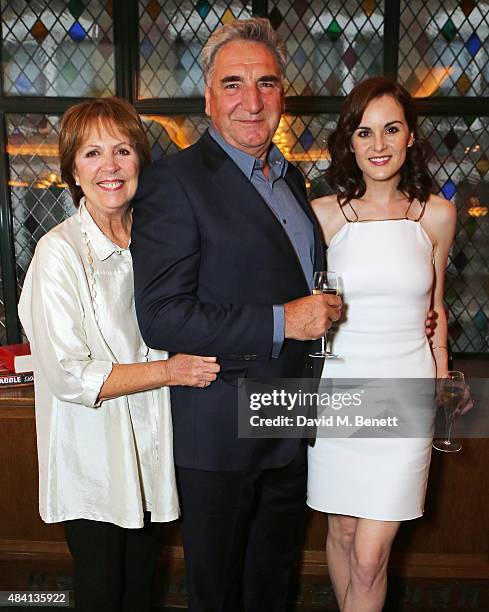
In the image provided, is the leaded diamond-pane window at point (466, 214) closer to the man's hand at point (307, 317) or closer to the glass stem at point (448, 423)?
the glass stem at point (448, 423)

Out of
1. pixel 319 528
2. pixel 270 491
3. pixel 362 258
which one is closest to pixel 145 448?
pixel 270 491

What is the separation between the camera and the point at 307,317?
5.26ft

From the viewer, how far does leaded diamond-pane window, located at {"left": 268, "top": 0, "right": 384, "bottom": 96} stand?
9.88ft

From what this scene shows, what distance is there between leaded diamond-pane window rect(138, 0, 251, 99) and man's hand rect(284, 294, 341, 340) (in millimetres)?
1806

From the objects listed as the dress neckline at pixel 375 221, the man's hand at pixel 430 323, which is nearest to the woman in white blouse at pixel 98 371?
the dress neckline at pixel 375 221

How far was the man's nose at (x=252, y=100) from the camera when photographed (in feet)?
5.53

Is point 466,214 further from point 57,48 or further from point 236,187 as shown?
point 57,48

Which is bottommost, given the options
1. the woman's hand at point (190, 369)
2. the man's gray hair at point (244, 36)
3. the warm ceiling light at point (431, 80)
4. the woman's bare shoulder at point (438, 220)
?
the woman's hand at point (190, 369)

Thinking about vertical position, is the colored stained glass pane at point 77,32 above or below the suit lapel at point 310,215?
above

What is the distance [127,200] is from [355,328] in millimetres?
740

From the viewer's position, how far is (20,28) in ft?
10.0

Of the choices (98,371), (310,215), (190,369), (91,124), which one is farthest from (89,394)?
(310,215)

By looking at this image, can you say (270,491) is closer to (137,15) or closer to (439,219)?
(439,219)

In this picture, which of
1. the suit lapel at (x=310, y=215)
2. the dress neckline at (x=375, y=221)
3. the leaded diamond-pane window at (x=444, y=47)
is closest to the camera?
the suit lapel at (x=310, y=215)
